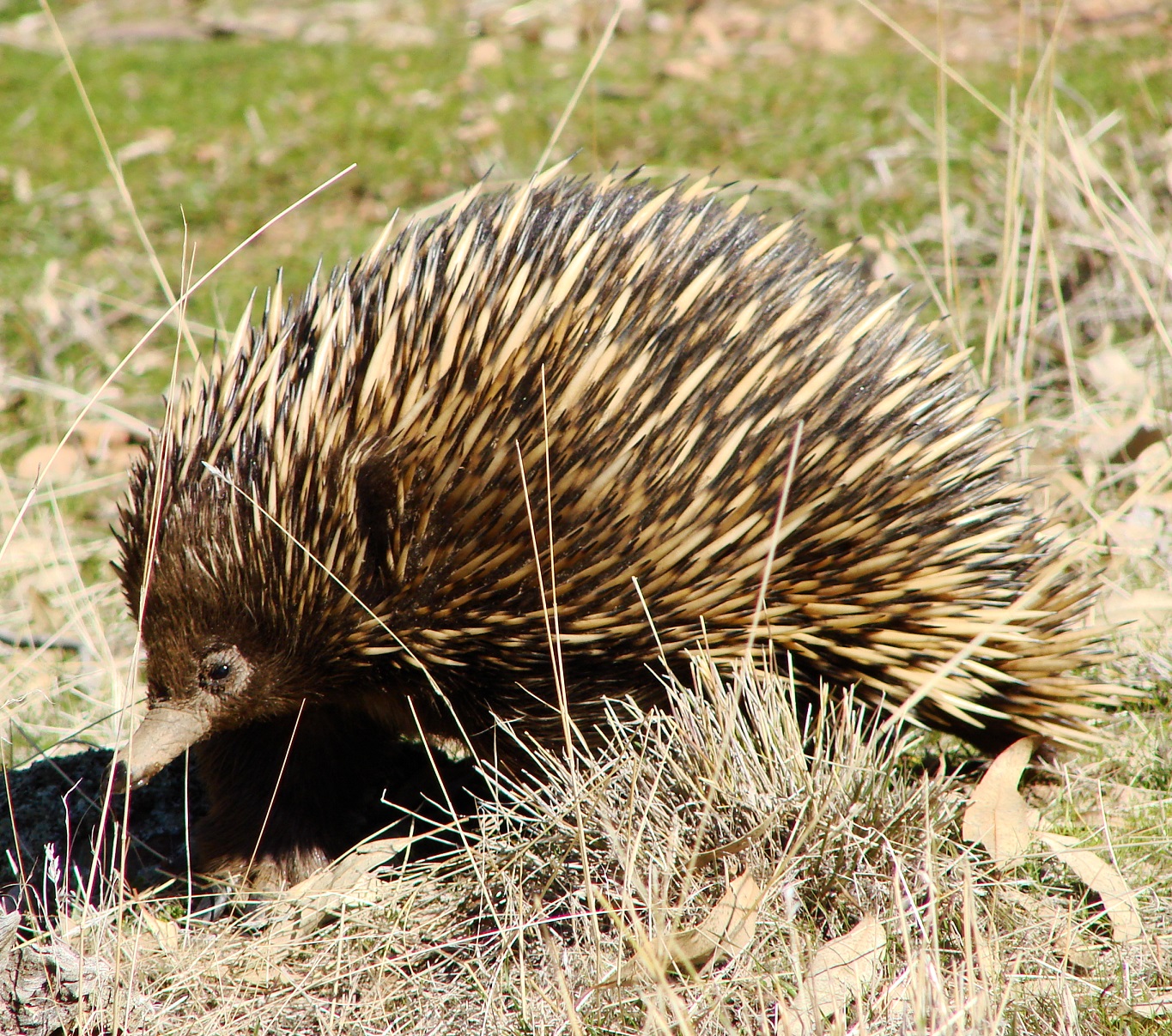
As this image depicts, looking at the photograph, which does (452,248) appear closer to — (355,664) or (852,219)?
(355,664)

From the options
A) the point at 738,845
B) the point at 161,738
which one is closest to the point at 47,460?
the point at 161,738

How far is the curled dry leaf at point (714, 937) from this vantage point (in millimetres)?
1861

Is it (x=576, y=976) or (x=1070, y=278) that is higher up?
(x=1070, y=278)

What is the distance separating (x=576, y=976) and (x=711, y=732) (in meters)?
0.46

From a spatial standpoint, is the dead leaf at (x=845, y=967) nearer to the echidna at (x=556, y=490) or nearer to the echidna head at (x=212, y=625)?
the echidna at (x=556, y=490)

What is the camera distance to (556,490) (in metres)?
2.12

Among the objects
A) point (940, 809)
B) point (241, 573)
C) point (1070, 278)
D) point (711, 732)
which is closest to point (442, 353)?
point (241, 573)

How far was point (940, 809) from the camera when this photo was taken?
7.13 feet

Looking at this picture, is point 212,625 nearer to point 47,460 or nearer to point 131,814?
point 131,814

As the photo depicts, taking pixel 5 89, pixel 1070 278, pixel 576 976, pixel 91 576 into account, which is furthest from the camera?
pixel 5 89

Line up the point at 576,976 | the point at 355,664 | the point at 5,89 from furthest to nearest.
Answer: the point at 5,89 → the point at 355,664 → the point at 576,976

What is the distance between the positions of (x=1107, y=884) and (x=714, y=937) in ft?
2.37

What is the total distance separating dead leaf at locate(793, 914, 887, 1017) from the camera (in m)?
1.85

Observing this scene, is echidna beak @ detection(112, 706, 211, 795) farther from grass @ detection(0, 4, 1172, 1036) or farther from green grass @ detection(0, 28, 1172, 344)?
green grass @ detection(0, 28, 1172, 344)
